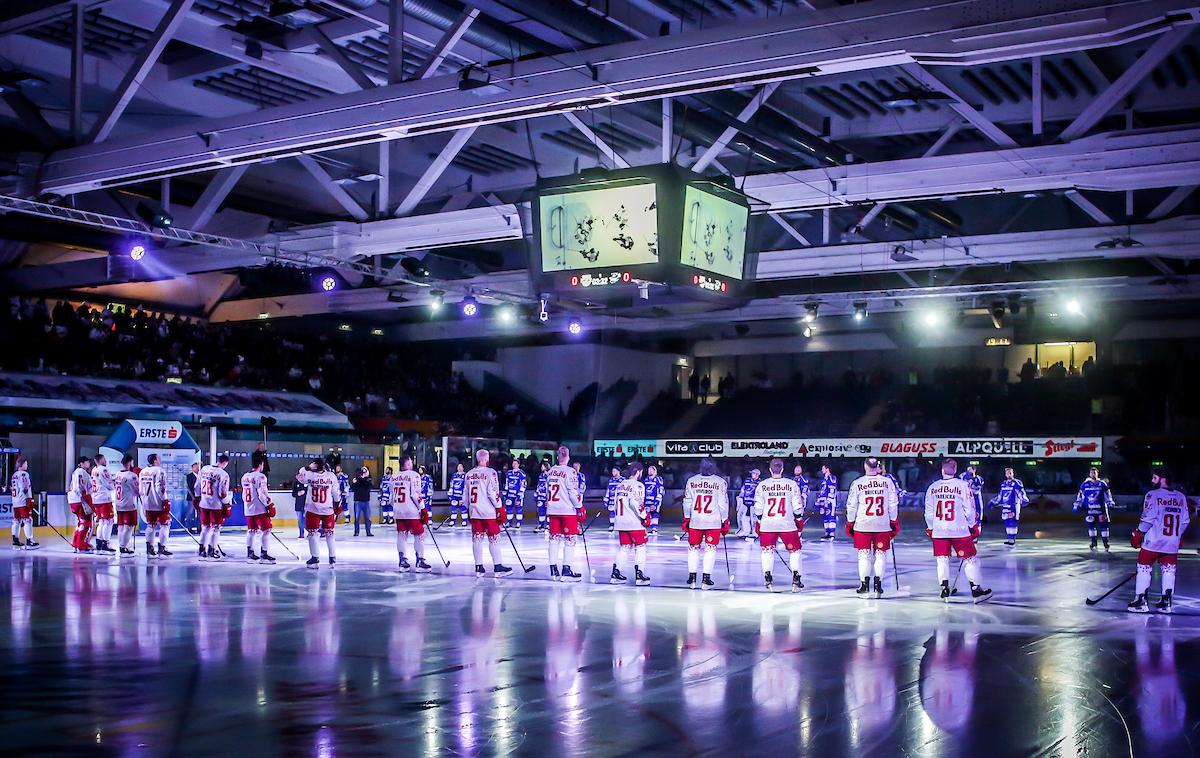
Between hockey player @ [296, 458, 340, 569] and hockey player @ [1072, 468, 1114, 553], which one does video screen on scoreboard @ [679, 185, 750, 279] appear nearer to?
hockey player @ [296, 458, 340, 569]

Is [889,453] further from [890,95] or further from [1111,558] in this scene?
[890,95]

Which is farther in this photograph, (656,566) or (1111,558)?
(1111,558)

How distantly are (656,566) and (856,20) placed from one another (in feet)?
40.7

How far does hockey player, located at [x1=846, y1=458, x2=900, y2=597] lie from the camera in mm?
15406

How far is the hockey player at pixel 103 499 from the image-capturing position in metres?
23.2

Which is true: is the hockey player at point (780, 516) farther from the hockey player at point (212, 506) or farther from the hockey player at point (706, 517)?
the hockey player at point (212, 506)

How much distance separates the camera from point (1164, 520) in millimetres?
13914

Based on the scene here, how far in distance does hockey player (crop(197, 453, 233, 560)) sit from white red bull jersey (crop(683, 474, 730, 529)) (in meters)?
9.89

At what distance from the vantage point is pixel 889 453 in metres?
40.4

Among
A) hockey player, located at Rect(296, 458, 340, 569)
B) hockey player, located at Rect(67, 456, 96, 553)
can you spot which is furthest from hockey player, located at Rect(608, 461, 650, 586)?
hockey player, located at Rect(67, 456, 96, 553)

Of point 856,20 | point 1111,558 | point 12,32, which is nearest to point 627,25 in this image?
point 856,20

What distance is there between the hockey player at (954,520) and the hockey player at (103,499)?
1623 cm

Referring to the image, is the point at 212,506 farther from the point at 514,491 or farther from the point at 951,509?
the point at 951,509

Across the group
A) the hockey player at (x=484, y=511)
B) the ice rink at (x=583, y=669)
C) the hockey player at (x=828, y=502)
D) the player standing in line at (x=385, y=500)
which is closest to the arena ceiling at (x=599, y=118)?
the hockey player at (x=484, y=511)
